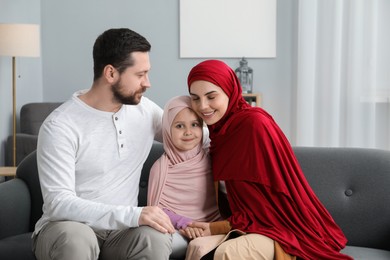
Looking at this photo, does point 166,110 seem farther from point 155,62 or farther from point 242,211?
point 155,62

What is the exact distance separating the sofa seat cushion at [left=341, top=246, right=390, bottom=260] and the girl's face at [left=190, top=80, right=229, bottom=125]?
742mm

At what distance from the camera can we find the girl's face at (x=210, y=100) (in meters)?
2.79

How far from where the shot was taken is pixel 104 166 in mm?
2770

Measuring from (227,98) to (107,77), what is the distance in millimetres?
486

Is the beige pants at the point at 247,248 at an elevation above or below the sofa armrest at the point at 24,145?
below

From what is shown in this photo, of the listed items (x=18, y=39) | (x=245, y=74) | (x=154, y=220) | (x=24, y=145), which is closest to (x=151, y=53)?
(x=245, y=74)

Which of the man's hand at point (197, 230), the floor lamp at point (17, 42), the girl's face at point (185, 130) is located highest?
the floor lamp at point (17, 42)

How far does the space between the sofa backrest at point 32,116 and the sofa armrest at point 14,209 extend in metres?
2.76

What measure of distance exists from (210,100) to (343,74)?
143 inches

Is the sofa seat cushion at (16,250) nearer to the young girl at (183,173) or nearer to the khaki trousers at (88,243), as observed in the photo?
the khaki trousers at (88,243)

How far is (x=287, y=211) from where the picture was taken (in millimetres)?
2736

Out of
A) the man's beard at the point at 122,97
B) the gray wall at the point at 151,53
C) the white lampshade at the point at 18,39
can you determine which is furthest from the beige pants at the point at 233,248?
the gray wall at the point at 151,53

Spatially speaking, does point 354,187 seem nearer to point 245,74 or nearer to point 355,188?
point 355,188

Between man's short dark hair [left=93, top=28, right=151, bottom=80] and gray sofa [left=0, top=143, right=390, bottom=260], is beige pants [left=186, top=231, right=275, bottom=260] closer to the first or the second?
gray sofa [left=0, top=143, right=390, bottom=260]
